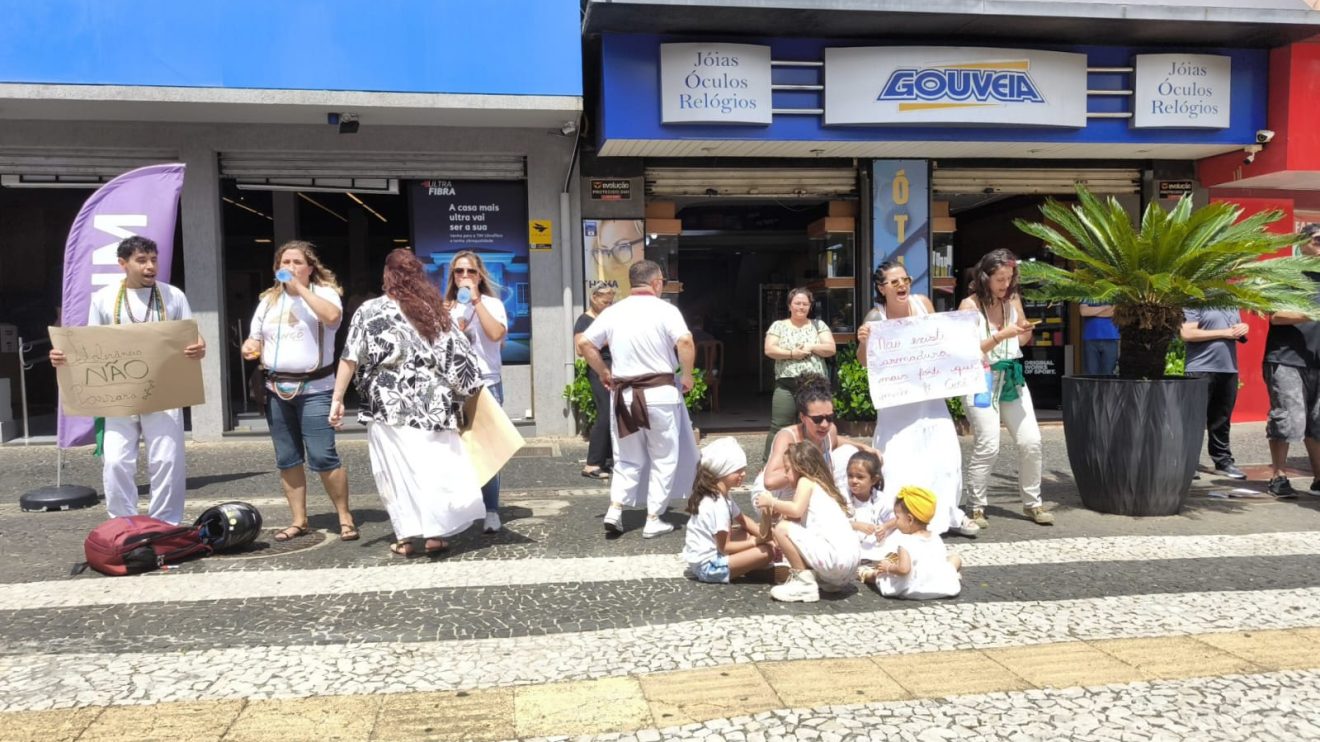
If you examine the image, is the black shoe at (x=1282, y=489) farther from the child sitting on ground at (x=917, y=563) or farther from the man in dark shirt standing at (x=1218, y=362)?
the child sitting on ground at (x=917, y=563)

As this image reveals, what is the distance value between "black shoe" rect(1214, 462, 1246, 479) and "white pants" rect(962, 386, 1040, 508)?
2.84 metres

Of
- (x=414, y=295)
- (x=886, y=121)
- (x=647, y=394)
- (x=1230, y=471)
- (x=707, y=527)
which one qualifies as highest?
(x=886, y=121)

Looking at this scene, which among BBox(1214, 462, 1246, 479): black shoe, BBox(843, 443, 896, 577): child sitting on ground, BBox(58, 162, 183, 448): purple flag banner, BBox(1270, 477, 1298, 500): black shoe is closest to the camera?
BBox(843, 443, 896, 577): child sitting on ground

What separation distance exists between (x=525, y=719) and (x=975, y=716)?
1.51m

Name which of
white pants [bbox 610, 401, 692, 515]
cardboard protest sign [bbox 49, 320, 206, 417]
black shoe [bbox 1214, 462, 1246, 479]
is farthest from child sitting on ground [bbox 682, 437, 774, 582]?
black shoe [bbox 1214, 462, 1246, 479]

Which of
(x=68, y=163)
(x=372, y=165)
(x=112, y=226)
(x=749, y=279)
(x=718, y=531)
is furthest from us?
(x=749, y=279)

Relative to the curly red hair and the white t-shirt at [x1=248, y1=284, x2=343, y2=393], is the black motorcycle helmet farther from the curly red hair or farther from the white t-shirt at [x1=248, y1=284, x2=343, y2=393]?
the curly red hair

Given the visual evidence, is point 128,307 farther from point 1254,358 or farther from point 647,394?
point 1254,358

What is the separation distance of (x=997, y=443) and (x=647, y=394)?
2.29 m

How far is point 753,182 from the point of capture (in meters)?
10.4

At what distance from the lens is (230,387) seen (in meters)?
10.2

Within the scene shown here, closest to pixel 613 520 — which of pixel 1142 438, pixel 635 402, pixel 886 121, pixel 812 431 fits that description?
pixel 635 402

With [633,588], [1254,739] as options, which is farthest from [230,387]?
[1254,739]

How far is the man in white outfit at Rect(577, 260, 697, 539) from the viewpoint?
205 inches
